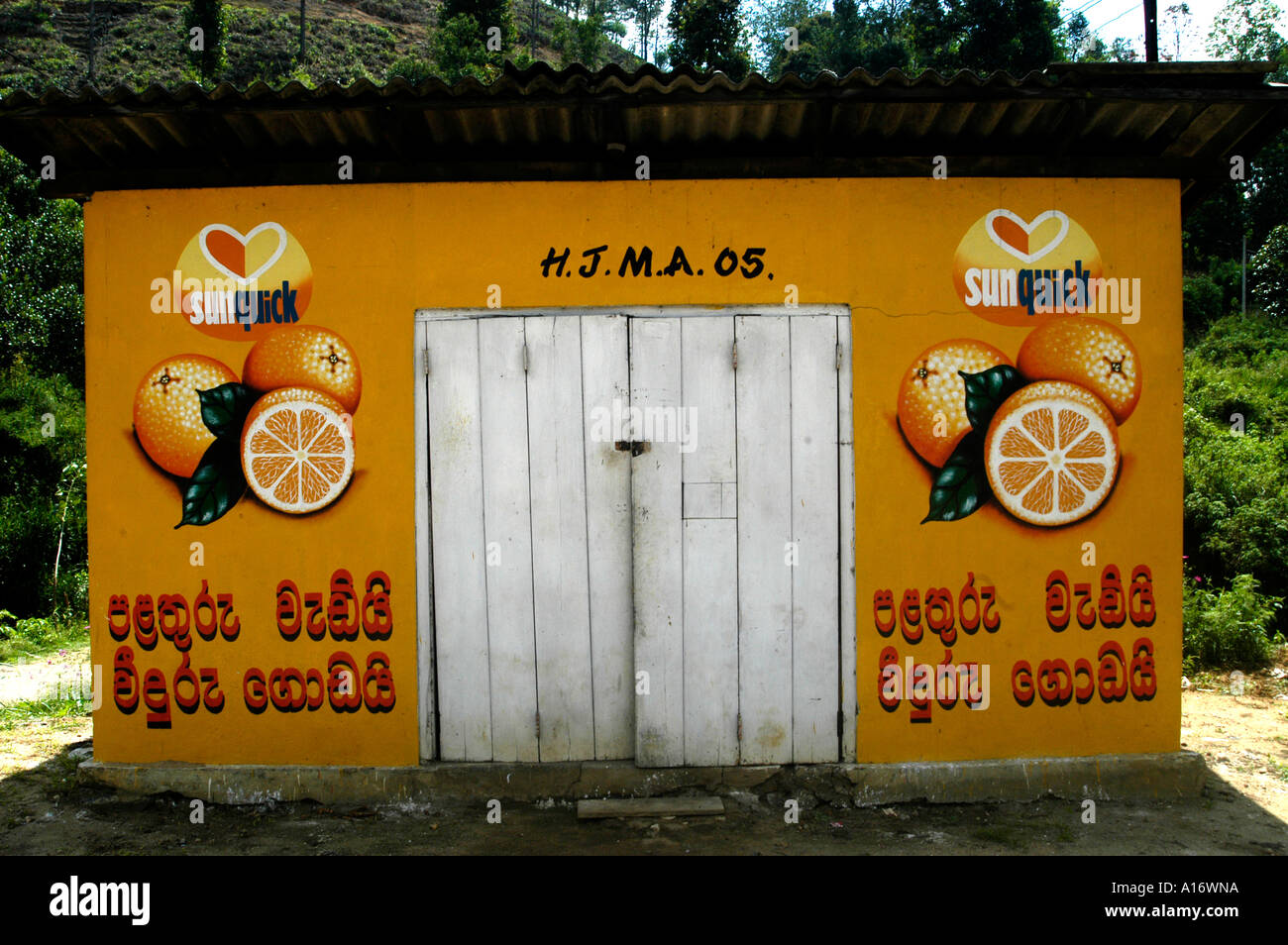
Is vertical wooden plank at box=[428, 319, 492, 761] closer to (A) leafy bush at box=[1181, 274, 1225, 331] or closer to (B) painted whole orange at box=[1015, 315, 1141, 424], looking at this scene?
(B) painted whole orange at box=[1015, 315, 1141, 424]

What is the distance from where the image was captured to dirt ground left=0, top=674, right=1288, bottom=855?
418 cm

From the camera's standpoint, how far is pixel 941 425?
15.4ft

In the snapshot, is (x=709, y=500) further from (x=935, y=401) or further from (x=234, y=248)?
(x=234, y=248)

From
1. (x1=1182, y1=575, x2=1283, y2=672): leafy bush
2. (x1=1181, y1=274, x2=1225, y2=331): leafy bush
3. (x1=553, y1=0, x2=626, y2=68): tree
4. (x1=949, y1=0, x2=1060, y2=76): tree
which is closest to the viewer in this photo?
(x1=1182, y1=575, x2=1283, y2=672): leafy bush

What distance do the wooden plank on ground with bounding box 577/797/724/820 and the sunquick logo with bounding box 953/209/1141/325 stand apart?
9.73 feet

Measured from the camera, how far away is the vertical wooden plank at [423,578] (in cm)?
468

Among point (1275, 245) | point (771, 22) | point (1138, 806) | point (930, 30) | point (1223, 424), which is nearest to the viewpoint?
point (1138, 806)

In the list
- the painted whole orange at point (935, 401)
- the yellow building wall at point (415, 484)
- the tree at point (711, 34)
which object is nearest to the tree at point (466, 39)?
the tree at point (711, 34)

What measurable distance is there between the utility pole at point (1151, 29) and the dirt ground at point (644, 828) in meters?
5.46

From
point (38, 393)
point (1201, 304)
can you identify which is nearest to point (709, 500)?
point (38, 393)

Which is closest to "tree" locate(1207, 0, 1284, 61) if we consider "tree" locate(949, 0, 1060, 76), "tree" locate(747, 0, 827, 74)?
"tree" locate(949, 0, 1060, 76)

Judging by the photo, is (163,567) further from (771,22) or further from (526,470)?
(771,22)
